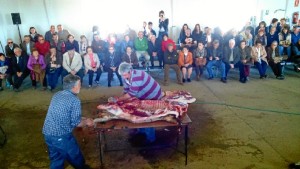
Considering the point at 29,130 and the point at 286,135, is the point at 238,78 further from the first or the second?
the point at 29,130

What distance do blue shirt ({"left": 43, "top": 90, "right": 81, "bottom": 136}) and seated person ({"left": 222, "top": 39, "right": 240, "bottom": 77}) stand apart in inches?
280

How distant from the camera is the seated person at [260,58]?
9.62 meters

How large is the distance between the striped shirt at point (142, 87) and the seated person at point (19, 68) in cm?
567

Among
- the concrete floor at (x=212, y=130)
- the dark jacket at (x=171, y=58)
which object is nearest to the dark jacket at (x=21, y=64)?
the concrete floor at (x=212, y=130)

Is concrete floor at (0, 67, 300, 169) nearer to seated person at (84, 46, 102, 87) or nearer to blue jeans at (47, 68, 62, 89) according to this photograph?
blue jeans at (47, 68, 62, 89)

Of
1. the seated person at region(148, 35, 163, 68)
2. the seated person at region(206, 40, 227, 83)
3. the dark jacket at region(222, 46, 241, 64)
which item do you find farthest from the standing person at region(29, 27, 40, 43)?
the dark jacket at region(222, 46, 241, 64)

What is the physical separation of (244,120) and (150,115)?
9.42ft

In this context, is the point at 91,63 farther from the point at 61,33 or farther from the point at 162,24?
the point at 162,24

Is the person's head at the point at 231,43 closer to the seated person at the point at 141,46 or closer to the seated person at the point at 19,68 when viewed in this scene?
the seated person at the point at 141,46

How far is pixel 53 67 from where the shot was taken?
916 centimetres

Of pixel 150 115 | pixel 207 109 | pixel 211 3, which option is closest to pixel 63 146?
pixel 150 115

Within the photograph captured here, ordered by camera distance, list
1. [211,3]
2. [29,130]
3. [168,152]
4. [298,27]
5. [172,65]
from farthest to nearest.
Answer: [211,3] < [298,27] < [172,65] < [29,130] < [168,152]

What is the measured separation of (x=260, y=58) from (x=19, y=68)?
29.0 ft

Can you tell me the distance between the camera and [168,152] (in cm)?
487
